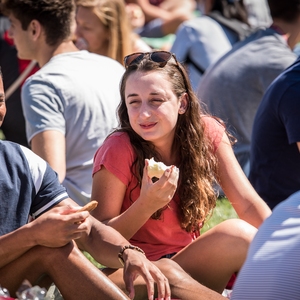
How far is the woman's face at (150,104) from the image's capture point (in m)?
3.65

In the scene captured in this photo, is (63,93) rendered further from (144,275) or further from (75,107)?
(144,275)

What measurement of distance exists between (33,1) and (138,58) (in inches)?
53.1

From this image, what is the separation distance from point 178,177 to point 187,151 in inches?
7.3

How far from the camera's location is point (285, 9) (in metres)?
6.02

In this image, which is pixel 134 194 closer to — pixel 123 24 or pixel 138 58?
pixel 138 58

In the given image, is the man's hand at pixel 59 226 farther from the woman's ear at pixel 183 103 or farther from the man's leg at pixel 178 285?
the woman's ear at pixel 183 103

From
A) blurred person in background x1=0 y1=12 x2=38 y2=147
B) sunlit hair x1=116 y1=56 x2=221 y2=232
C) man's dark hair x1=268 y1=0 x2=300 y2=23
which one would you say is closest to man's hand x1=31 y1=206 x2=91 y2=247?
sunlit hair x1=116 y1=56 x2=221 y2=232

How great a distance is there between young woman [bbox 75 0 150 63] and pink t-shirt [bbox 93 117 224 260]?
211cm

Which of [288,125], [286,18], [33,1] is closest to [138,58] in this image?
[288,125]

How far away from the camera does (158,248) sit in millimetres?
3766

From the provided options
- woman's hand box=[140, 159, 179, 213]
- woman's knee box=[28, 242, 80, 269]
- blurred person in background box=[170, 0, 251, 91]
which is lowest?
blurred person in background box=[170, 0, 251, 91]

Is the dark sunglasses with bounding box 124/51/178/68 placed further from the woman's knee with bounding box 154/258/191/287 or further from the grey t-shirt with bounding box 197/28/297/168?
the grey t-shirt with bounding box 197/28/297/168

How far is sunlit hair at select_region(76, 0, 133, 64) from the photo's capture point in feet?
18.6

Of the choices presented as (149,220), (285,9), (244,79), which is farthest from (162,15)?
(149,220)
